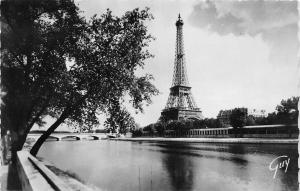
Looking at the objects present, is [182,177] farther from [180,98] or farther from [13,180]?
[180,98]

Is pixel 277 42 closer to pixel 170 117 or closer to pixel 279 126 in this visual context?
pixel 279 126

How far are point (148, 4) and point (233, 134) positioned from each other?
59.2 m

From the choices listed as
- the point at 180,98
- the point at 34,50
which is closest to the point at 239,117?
the point at 180,98

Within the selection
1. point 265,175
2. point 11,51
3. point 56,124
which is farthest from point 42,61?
point 265,175

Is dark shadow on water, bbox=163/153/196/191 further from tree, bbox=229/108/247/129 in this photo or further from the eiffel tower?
the eiffel tower

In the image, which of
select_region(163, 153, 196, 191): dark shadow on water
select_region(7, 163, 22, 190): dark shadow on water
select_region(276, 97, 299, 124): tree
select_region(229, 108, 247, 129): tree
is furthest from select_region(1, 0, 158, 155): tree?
select_region(229, 108, 247, 129): tree

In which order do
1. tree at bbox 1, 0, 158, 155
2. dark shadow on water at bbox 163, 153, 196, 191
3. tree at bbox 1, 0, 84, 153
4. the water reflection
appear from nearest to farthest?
tree at bbox 1, 0, 84, 153 < tree at bbox 1, 0, 158, 155 < dark shadow on water at bbox 163, 153, 196, 191 < the water reflection

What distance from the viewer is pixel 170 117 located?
85500 millimetres

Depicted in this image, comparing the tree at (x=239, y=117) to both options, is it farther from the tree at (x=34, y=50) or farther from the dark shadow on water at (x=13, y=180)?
the dark shadow on water at (x=13, y=180)

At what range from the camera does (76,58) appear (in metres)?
12.3

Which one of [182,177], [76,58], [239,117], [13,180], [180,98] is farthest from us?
[180,98]

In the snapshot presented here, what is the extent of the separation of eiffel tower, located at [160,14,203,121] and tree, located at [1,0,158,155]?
201 ft

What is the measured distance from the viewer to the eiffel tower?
255 feet

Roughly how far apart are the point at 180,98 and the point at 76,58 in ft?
227
